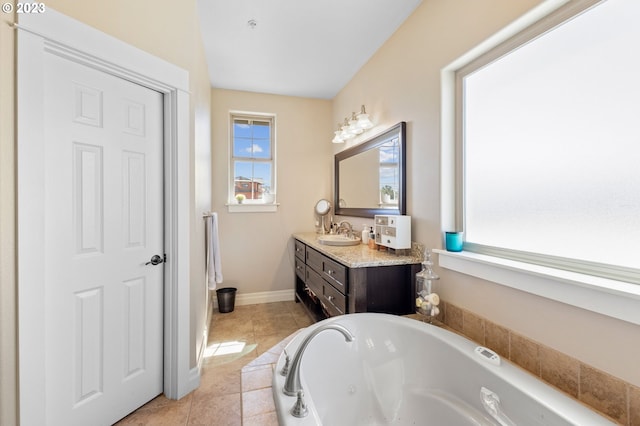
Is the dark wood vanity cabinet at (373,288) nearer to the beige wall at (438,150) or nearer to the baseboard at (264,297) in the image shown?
the beige wall at (438,150)

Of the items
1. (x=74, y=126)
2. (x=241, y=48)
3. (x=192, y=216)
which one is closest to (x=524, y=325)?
(x=192, y=216)

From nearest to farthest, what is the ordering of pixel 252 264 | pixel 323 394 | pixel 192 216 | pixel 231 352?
1. pixel 323 394
2. pixel 192 216
3. pixel 231 352
4. pixel 252 264

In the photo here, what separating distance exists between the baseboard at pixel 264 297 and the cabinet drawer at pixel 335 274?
1422 mm

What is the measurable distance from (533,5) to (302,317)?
3.01 m

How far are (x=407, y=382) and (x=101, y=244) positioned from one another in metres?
1.82

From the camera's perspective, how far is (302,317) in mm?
3090

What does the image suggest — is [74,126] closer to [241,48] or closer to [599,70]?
[241,48]

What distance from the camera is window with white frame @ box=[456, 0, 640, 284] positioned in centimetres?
102

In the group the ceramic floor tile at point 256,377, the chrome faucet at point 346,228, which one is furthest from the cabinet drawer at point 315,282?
the ceramic floor tile at point 256,377

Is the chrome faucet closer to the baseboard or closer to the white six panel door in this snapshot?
the baseboard

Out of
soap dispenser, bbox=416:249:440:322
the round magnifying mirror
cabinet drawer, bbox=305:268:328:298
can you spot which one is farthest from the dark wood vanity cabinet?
the round magnifying mirror

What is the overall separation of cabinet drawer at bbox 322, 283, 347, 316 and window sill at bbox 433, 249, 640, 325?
32.8 inches

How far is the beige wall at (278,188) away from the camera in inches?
134

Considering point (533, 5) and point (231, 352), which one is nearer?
point (533, 5)
